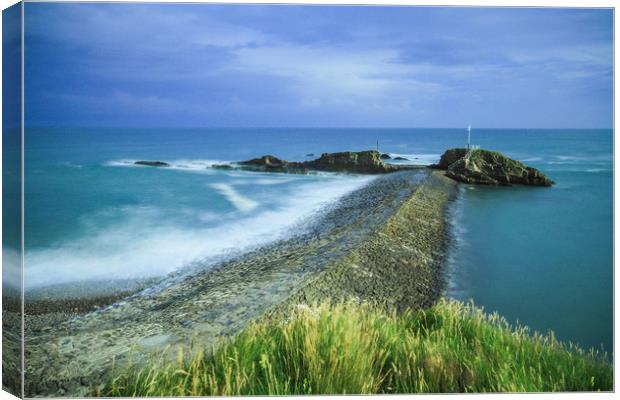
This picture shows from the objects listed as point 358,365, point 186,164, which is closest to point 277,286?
point 186,164

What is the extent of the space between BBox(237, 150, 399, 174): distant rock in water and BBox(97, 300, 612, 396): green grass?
1.54 metres

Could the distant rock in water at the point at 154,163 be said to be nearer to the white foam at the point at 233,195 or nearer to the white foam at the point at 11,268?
the white foam at the point at 233,195

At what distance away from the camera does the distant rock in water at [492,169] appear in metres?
4.56

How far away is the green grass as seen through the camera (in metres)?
3.17

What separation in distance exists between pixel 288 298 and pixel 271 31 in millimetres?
1975

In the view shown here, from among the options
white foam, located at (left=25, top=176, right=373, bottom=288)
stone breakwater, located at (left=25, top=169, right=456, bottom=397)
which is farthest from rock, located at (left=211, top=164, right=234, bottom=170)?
stone breakwater, located at (left=25, top=169, right=456, bottom=397)

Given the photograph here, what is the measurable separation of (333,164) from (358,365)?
2045 millimetres

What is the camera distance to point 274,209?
5262 mm

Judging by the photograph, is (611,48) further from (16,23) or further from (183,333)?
(16,23)

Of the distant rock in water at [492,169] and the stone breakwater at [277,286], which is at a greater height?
the distant rock in water at [492,169]

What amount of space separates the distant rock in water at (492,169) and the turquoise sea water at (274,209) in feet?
0.25

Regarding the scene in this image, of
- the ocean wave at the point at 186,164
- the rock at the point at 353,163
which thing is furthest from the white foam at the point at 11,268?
the rock at the point at 353,163

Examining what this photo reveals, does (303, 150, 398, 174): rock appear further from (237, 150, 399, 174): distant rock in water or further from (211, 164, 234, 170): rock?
(211, 164, 234, 170): rock

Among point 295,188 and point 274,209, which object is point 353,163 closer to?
point 295,188
